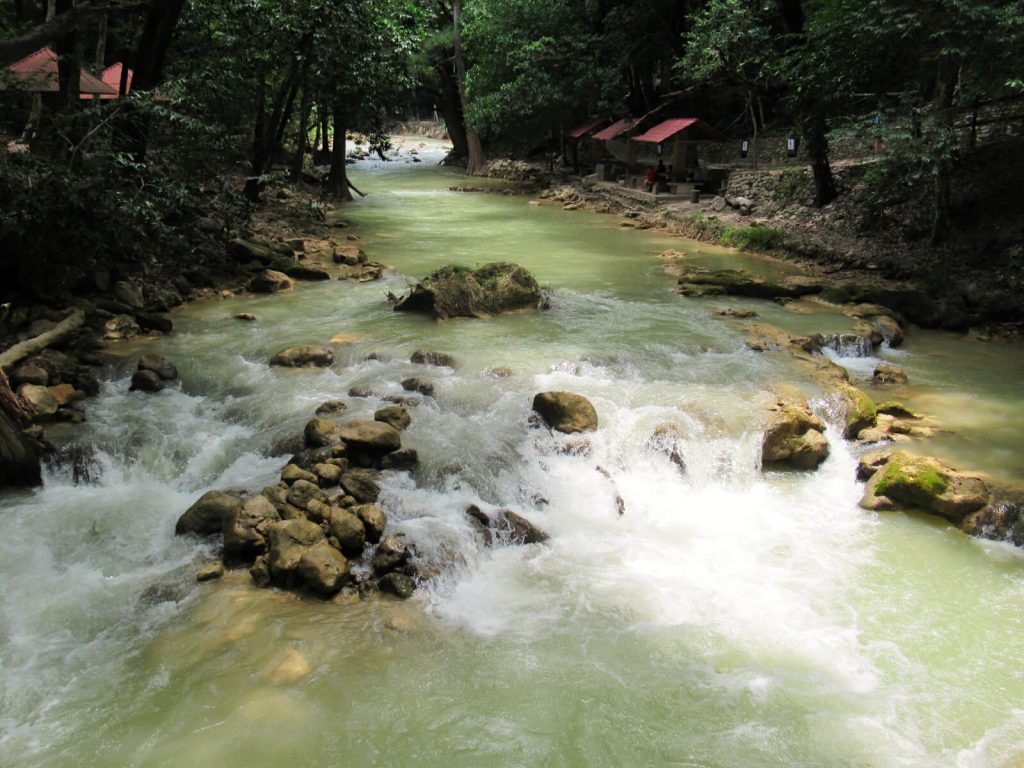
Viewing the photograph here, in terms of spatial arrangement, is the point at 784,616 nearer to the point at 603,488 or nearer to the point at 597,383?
the point at 603,488

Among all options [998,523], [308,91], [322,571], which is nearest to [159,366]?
[322,571]

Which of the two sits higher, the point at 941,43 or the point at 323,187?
the point at 941,43

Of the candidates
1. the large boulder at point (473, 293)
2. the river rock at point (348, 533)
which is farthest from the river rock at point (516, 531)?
the large boulder at point (473, 293)

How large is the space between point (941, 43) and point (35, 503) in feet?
A: 50.2

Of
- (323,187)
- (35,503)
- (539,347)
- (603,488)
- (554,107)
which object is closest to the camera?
(35,503)

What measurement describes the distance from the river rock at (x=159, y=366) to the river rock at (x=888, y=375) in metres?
9.65

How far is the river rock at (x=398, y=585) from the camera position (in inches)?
245

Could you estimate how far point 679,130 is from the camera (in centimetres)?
2383

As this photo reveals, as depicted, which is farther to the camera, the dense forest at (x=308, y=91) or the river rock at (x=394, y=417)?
the dense forest at (x=308, y=91)

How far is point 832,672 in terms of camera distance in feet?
18.2

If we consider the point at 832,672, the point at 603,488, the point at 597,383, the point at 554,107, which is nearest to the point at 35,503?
the point at 603,488

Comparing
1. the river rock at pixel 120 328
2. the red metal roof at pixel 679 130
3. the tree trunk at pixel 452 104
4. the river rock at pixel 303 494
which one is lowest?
the river rock at pixel 303 494

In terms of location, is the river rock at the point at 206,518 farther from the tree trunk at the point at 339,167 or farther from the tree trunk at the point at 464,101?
the tree trunk at the point at 464,101

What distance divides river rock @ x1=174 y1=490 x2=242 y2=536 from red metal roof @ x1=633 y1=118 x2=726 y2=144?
804 inches
